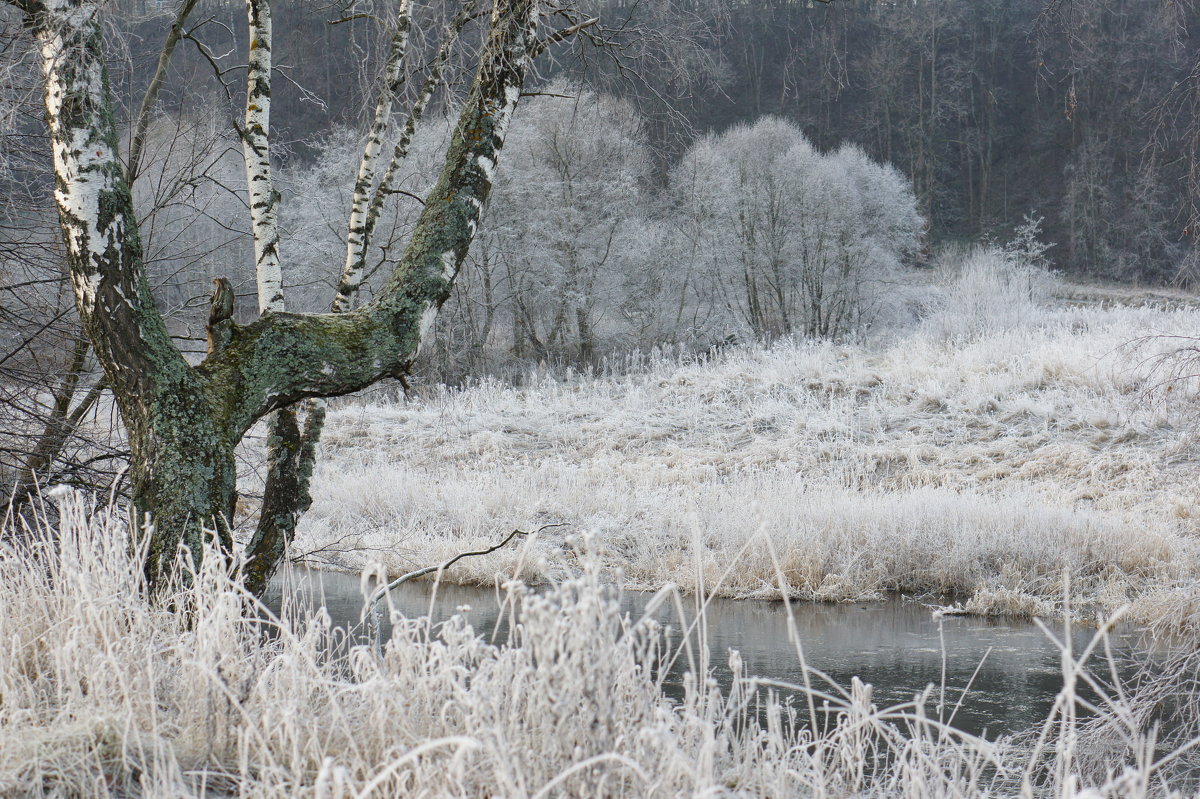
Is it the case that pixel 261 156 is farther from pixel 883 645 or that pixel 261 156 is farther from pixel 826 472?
pixel 826 472

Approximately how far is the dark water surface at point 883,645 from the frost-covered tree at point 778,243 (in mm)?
16980

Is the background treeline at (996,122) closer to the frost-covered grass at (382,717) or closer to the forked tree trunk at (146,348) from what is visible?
the forked tree trunk at (146,348)

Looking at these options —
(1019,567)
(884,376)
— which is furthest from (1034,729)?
(884,376)

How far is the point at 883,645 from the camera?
8844mm

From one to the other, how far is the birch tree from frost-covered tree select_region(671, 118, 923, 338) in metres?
21.7

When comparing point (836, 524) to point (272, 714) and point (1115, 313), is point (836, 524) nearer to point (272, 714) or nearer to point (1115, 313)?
point (272, 714)

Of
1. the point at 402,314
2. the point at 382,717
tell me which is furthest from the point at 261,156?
the point at 382,717

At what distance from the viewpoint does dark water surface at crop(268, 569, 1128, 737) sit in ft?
24.2

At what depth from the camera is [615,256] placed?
1001 inches

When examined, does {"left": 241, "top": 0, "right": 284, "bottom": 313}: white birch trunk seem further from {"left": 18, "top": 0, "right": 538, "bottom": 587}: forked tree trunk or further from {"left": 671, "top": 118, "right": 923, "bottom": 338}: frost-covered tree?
{"left": 671, "top": 118, "right": 923, "bottom": 338}: frost-covered tree

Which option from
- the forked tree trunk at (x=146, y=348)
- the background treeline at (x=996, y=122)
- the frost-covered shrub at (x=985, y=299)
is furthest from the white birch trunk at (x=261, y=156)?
the background treeline at (x=996, y=122)

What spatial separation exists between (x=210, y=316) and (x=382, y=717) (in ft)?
A: 7.77

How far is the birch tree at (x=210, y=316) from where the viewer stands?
3.82 meters

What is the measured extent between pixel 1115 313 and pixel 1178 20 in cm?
2072
